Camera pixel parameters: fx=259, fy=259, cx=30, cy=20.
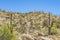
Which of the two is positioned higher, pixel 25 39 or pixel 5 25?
pixel 5 25

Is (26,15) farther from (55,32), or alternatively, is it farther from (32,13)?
(55,32)

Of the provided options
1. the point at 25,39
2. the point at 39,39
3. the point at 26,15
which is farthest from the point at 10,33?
the point at 26,15

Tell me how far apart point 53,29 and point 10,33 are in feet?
59.0

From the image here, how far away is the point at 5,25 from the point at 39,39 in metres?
9.46

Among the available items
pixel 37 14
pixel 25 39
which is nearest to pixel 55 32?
pixel 25 39

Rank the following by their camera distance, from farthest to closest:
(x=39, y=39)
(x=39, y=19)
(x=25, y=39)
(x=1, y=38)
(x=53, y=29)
Answer: 1. (x=39, y=19)
2. (x=53, y=29)
3. (x=39, y=39)
4. (x=25, y=39)
5. (x=1, y=38)

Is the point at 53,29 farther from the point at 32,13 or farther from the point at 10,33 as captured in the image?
the point at 32,13

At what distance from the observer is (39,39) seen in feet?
135

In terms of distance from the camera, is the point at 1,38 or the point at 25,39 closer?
the point at 1,38

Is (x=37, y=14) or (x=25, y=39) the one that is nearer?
(x=25, y=39)

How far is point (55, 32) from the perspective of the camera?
49938 millimetres

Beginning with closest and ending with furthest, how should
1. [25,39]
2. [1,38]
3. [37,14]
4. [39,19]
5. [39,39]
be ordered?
[1,38] < [25,39] < [39,39] < [39,19] < [37,14]

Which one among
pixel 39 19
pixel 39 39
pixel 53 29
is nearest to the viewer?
pixel 39 39

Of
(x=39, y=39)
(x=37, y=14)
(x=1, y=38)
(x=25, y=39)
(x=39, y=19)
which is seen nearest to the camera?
(x=1, y=38)
